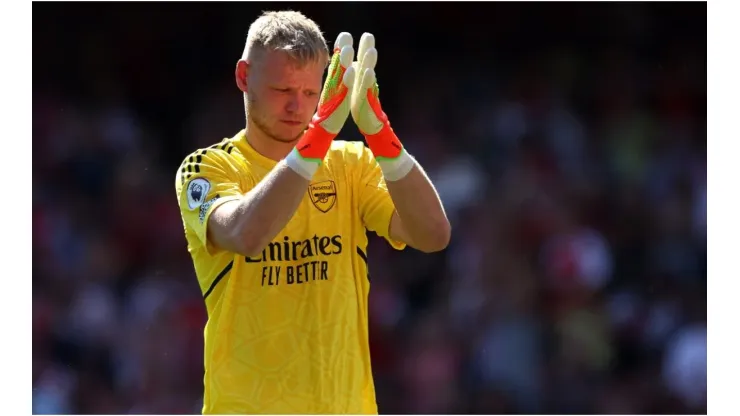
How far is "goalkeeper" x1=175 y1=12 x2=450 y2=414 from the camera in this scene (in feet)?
11.4

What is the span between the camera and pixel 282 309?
355cm

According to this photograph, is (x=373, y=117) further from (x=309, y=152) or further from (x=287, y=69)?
(x=287, y=69)

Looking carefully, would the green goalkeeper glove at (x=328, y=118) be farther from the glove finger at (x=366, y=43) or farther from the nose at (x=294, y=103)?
the nose at (x=294, y=103)

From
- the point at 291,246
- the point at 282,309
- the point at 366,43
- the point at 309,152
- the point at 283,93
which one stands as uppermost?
the point at 366,43

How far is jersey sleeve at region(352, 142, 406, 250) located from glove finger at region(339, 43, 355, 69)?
1.87 ft

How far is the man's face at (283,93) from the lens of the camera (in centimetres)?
350

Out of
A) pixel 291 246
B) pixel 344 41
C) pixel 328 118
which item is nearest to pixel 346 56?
pixel 344 41

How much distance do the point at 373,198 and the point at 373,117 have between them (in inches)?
18.8

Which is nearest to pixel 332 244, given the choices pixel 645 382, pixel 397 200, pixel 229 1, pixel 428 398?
pixel 397 200

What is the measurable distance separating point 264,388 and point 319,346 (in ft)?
0.75

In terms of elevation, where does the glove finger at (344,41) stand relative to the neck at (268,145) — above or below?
above

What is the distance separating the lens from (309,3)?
29.4ft

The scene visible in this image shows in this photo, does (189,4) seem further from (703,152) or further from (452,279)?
(703,152)

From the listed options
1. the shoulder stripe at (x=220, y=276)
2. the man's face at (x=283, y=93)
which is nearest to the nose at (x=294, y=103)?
the man's face at (x=283, y=93)
